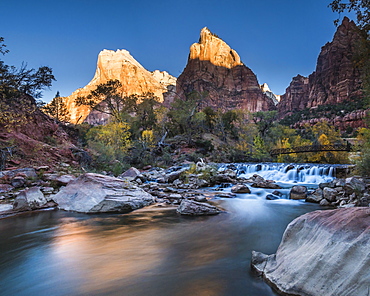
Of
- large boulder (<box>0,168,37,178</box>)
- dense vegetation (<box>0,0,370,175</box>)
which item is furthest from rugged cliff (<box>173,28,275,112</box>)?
large boulder (<box>0,168,37,178</box>)

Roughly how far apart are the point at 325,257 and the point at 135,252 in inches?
135

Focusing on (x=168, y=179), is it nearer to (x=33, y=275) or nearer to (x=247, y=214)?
(x=247, y=214)

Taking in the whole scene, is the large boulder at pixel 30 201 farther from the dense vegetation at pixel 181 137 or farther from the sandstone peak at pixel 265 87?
the sandstone peak at pixel 265 87

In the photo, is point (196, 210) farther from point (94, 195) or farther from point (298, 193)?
point (298, 193)

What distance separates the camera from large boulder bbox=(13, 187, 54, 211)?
730 centimetres

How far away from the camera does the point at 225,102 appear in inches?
4119

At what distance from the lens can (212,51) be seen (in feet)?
363

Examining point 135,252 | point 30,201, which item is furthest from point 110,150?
point 135,252

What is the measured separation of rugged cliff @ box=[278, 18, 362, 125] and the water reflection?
313ft

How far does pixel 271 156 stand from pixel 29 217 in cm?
3218

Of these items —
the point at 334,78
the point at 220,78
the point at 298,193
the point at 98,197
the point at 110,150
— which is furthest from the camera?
the point at 220,78

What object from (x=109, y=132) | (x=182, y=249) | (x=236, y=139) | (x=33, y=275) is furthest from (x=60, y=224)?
(x=236, y=139)

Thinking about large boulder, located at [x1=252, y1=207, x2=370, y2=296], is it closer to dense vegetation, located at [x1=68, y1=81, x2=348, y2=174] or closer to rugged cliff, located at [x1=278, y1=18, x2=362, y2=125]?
dense vegetation, located at [x1=68, y1=81, x2=348, y2=174]

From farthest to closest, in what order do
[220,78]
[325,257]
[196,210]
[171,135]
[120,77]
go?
Result: [120,77]
[220,78]
[171,135]
[196,210]
[325,257]
